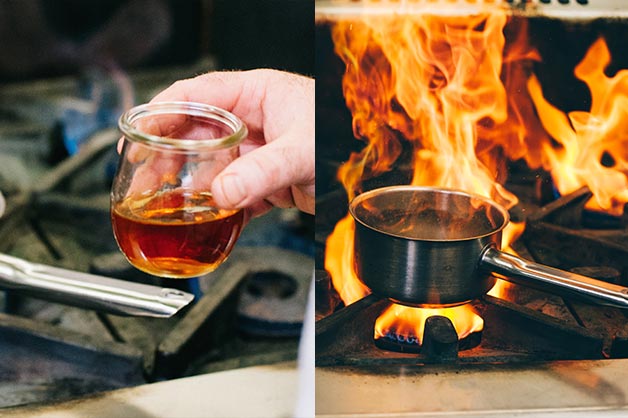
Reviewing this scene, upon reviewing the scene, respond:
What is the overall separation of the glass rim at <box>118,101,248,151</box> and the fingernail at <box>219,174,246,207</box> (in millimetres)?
32

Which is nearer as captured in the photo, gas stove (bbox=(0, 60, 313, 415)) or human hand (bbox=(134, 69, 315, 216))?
human hand (bbox=(134, 69, 315, 216))

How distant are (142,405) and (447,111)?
45cm

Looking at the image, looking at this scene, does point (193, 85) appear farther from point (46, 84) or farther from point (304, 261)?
point (46, 84)

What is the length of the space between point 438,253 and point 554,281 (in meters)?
0.12

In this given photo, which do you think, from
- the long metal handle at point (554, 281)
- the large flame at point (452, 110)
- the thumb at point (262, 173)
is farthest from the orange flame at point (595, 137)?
the thumb at point (262, 173)

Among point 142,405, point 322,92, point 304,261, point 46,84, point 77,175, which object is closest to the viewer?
point 322,92

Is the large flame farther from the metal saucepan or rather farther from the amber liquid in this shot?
the amber liquid

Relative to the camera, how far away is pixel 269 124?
0.94m

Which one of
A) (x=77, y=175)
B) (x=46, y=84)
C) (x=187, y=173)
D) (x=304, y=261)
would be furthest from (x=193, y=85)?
(x=46, y=84)

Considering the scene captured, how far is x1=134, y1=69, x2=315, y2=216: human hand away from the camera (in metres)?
0.76

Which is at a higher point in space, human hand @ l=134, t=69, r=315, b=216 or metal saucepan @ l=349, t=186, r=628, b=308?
human hand @ l=134, t=69, r=315, b=216

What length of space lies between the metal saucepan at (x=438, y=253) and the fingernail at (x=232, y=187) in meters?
0.10

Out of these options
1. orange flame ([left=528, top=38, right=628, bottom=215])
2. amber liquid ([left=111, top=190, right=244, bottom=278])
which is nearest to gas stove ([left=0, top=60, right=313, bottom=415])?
amber liquid ([left=111, top=190, right=244, bottom=278])

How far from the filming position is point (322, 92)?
0.71 meters
